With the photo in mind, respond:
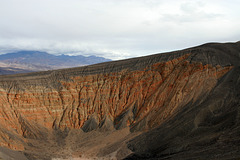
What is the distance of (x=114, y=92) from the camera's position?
3662 centimetres

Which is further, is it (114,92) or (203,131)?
(114,92)

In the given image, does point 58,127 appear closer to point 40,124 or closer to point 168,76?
point 40,124

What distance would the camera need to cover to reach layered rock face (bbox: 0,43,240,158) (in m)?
30.9

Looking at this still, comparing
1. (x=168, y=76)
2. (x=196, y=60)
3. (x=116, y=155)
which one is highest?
(x=196, y=60)

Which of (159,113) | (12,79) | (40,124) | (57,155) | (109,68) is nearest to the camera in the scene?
(57,155)

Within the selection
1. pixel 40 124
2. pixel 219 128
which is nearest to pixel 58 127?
pixel 40 124

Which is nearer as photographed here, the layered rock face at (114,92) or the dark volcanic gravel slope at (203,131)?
the dark volcanic gravel slope at (203,131)

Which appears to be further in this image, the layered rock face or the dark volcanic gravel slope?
the layered rock face

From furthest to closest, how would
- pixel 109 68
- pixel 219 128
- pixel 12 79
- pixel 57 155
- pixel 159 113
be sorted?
→ pixel 109 68 < pixel 12 79 < pixel 159 113 < pixel 57 155 < pixel 219 128

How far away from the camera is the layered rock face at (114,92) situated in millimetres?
30925

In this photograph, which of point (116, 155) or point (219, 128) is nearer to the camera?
point (219, 128)

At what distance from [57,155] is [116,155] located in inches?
→ 323

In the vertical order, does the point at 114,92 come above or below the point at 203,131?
above

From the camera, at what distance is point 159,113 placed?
30781mm
